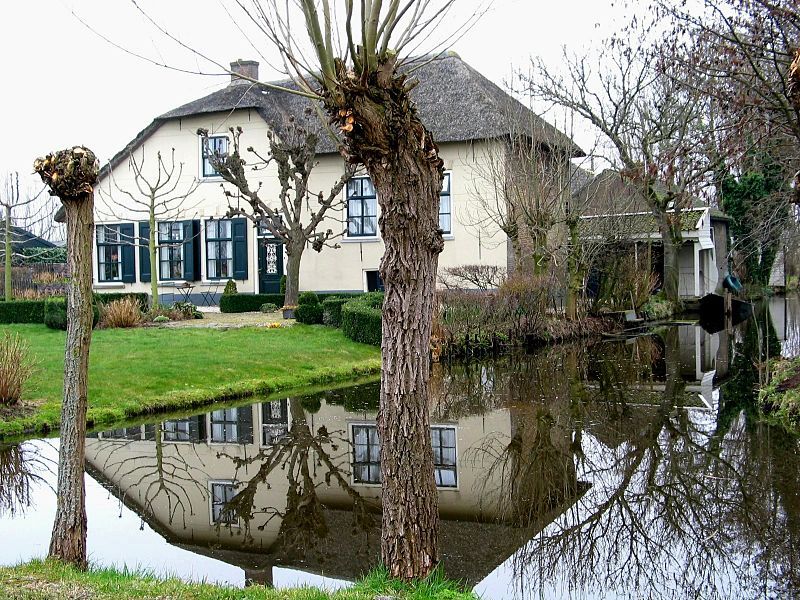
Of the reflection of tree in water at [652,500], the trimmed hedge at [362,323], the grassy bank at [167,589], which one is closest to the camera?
the grassy bank at [167,589]

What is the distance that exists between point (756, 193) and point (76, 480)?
30216mm

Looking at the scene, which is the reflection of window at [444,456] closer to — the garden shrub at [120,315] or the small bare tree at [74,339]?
the small bare tree at [74,339]

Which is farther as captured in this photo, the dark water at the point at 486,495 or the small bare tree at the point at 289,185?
the small bare tree at the point at 289,185

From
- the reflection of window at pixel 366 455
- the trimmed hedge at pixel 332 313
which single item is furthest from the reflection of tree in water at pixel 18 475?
the trimmed hedge at pixel 332 313

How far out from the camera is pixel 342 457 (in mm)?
8891

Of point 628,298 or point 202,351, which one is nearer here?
point 202,351

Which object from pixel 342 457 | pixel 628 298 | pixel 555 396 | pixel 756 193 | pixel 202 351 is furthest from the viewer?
pixel 756 193

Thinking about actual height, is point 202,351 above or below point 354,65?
below

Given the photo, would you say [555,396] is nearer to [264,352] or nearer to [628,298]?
[264,352]

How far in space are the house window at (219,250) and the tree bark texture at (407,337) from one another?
21.2 metres

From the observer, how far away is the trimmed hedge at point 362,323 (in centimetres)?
1695

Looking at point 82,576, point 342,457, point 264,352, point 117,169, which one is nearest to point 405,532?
point 82,576

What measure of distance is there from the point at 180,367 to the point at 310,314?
21.7ft

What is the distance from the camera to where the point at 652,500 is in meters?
7.11
